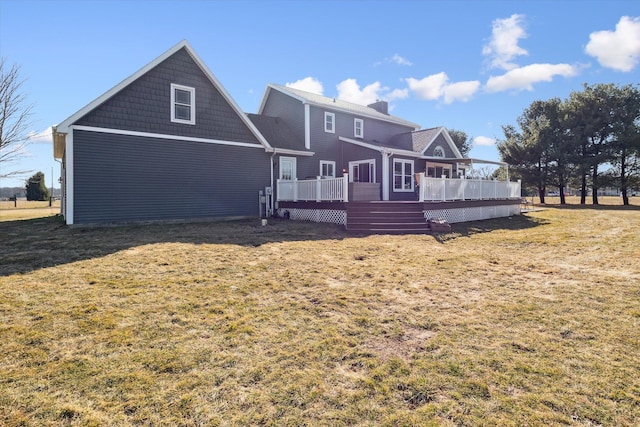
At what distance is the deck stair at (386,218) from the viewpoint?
12.7 m

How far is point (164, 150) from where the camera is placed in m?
13.6

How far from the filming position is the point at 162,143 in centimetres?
1355

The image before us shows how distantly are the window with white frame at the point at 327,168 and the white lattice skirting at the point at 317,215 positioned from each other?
4448 millimetres

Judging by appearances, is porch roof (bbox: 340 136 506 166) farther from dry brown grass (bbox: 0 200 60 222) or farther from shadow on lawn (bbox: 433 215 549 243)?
dry brown grass (bbox: 0 200 60 222)

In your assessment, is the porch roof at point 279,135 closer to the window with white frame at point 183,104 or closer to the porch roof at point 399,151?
the porch roof at point 399,151

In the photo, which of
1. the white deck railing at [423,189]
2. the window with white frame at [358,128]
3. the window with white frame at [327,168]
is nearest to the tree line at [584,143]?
the white deck railing at [423,189]

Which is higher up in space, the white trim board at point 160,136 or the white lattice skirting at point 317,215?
the white trim board at point 160,136

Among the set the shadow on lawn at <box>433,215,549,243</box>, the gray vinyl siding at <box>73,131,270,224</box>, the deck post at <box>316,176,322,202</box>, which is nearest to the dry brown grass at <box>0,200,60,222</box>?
the gray vinyl siding at <box>73,131,270,224</box>

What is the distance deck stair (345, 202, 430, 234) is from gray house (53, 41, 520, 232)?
4 centimetres

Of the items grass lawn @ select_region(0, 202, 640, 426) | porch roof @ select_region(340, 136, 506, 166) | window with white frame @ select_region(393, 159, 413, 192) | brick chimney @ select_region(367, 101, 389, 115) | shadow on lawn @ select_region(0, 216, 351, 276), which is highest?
brick chimney @ select_region(367, 101, 389, 115)

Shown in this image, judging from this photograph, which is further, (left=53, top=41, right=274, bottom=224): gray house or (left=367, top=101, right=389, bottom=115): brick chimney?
(left=367, top=101, right=389, bottom=115): brick chimney

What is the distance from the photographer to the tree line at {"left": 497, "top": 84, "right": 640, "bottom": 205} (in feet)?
94.3

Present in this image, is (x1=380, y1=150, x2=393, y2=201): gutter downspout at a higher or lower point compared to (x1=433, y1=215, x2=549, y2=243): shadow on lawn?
higher

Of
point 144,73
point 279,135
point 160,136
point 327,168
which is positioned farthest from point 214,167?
point 327,168
